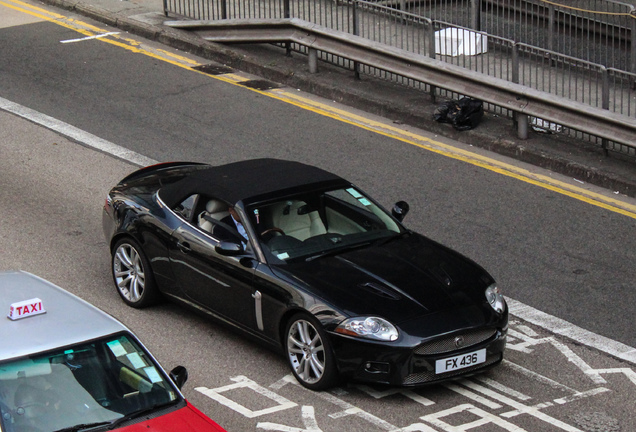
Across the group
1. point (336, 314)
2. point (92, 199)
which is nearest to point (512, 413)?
point (336, 314)

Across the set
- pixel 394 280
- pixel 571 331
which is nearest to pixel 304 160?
pixel 571 331

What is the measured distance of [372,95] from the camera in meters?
15.5

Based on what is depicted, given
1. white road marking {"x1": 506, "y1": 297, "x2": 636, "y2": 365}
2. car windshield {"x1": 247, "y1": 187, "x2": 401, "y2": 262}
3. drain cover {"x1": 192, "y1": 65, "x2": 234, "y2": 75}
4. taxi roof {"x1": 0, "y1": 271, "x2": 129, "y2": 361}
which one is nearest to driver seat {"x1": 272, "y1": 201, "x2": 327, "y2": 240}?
car windshield {"x1": 247, "y1": 187, "x2": 401, "y2": 262}

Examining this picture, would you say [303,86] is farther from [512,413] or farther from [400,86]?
[512,413]

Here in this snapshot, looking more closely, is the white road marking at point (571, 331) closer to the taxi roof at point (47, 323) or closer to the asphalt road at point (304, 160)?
the asphalt road at point (304, 160)

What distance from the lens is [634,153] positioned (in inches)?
518

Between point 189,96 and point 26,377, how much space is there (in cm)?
1048

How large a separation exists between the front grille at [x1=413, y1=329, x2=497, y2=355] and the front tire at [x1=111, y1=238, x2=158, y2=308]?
115 inches

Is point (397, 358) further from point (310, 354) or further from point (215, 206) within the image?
point (215, 206)

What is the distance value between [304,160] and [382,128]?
1814mm

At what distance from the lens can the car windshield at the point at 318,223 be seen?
28.4 feet

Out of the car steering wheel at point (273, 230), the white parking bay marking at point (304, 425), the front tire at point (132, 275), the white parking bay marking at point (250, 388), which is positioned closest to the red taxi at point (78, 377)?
the white parking bay marking at point (304, 425)

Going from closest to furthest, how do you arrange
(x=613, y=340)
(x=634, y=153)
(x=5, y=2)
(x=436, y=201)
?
(x=613, y=340) → (x=436, y=201) → (x=634, y=153) → (x=5, y=2)

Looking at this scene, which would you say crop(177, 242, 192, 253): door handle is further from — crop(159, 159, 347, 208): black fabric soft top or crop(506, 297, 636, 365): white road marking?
crop(506, 297, 636, 365): white road marking
